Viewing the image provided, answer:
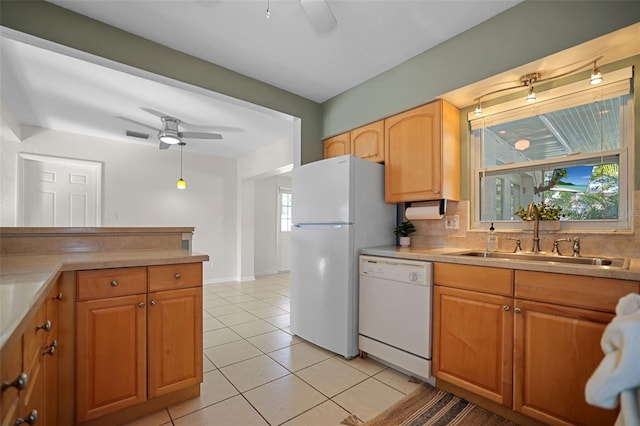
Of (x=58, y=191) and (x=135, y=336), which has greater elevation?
(x=58, y=191)

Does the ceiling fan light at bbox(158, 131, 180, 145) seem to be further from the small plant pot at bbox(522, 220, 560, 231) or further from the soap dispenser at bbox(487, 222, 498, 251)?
the small plant pot at bbox(522, 220, 560, 231)

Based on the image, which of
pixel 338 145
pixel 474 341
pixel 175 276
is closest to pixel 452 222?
pixel 474 341

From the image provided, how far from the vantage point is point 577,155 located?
1948 mm

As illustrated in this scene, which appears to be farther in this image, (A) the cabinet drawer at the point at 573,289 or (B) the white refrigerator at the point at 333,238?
(B) the white refrigerator at the point at 333,238

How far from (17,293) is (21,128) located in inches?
175

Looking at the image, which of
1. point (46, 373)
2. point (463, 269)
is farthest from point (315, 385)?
point (46, 373)

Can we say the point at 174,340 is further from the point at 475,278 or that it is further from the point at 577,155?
the point at 577,155

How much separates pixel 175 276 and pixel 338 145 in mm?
2106

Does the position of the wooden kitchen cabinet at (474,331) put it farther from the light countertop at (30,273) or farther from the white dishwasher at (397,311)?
the light countertop at (30,273)

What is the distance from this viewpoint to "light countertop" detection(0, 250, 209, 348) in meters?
0.72

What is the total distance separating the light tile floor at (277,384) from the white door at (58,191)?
296 centimetres

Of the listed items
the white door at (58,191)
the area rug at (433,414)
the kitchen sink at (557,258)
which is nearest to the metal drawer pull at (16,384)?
the area rug at (433,414)

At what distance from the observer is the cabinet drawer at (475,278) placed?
5.29ft

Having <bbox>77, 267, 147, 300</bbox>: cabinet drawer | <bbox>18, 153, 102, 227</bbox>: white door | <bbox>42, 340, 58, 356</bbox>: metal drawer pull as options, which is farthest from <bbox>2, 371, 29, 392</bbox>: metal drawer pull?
<bbox>18, 153, 102, 227</bbox>: white door
